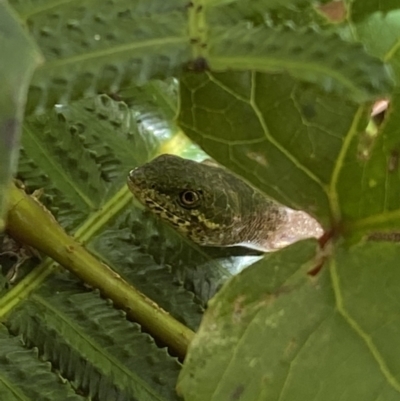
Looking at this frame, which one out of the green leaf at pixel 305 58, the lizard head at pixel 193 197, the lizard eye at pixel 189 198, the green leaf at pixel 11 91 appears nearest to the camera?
the green leaf at pixel 11 91

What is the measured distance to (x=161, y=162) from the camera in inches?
44.9

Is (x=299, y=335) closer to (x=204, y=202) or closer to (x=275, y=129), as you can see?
(x=275, y=129)

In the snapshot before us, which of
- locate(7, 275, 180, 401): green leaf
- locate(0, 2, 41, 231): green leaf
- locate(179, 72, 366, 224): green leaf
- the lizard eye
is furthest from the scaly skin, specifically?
locate(0, 2, 41, 231): green leaf

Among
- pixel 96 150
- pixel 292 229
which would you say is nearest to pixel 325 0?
pixel 96 150

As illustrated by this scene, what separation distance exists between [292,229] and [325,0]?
935mm

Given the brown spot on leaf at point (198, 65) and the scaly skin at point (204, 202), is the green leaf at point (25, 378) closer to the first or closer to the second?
the scaly skin at point (204, 202)

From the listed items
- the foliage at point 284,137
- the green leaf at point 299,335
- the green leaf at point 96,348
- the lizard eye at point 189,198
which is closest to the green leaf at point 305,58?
the foliage at point 284,137

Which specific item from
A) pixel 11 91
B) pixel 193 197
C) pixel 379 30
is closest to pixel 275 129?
pixel 379 30

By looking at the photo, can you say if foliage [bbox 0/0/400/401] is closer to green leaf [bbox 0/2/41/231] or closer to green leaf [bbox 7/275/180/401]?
green leaf [bbox 0/2/41/231]

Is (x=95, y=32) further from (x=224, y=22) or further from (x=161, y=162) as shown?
(x=161, y=162)

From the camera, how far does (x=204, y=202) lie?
1.20 meters

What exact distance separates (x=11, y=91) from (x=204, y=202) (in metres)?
0.90

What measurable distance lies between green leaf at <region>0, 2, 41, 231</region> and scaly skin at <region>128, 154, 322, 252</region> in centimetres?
69

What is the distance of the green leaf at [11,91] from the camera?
1.00ft
